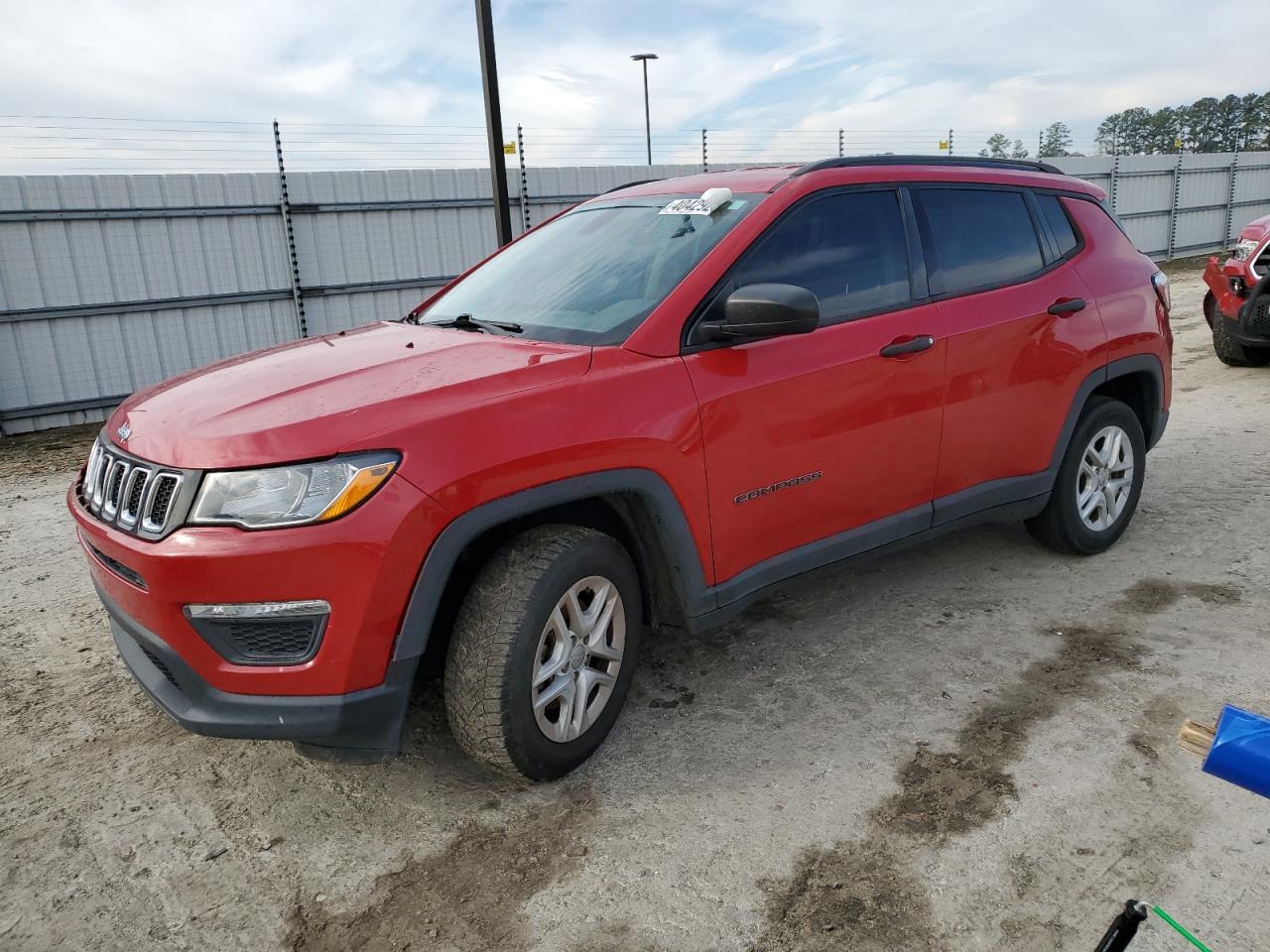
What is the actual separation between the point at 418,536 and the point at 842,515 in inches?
62.5

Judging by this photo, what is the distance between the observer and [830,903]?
225 centimetres

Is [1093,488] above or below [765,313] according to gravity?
below

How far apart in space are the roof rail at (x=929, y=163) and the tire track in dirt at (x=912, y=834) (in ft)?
6.34

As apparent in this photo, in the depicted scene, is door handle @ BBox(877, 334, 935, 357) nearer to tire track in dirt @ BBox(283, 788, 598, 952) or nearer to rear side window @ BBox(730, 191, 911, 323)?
rear side window @ BBox(730, 191, 911, 323)

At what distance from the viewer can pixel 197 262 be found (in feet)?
32.5

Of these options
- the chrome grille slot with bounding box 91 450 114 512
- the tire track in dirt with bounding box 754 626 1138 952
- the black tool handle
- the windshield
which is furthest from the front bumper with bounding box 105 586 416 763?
the black tool handle

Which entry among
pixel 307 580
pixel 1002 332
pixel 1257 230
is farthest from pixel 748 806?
pixel 1257 230

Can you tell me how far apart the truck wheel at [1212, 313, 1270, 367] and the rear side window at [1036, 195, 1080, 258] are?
5.37 m

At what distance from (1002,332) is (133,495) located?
3.07 meters

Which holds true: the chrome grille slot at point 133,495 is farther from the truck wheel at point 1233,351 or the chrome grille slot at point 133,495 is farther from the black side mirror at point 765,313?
the truck wheel at point 1233,351

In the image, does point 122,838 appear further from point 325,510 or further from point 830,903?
point 830,903

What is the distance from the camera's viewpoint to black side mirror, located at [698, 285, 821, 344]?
278 centimetres

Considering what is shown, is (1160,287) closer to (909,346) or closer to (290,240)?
(909,346)

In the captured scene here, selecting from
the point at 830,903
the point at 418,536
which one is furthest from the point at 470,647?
the point at 830,903
